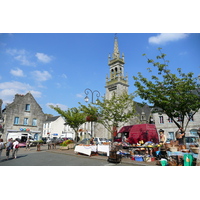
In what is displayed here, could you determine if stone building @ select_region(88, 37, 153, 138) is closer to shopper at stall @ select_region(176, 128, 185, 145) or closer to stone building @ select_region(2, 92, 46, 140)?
stone building @ select_region(2, 92, 46, 140)

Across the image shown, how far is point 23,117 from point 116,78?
2100cm

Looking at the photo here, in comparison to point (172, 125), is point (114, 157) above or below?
below

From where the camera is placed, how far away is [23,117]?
86.7ft

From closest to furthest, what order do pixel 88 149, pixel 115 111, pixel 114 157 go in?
pixel 114 157, pixel 88 149, pixel 115 111

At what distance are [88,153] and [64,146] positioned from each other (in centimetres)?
646

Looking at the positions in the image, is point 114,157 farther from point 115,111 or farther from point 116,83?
point 116,83

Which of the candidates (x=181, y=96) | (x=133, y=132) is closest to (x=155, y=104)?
(x=181, y=96)

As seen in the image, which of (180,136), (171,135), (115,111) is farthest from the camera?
(171,135)

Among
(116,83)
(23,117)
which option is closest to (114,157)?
(23,117)

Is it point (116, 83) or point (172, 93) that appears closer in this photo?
point (172, 93)

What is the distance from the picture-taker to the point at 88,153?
1184 cm

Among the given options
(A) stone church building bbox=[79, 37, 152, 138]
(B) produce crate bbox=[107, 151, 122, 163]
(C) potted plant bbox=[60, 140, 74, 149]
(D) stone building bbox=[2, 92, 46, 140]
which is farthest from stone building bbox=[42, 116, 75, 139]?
(B) produce crate bbox=[107, 151, 122, 163]

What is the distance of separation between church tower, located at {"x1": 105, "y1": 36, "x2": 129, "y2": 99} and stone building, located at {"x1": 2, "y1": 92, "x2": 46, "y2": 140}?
15.8m

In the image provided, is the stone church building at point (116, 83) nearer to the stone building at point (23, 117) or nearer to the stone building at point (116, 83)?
the stone building at point (116, 83)
